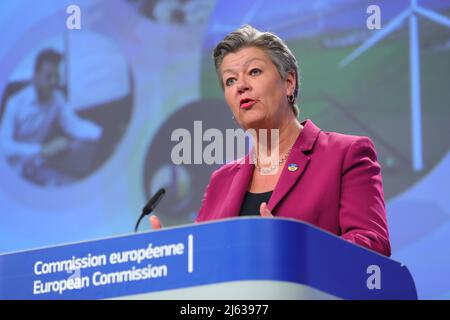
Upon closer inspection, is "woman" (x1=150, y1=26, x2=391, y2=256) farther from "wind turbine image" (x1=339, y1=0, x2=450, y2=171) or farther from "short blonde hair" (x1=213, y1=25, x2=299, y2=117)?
"wind turbine image" (x1=339, y1=0, x2=450, y2=171)

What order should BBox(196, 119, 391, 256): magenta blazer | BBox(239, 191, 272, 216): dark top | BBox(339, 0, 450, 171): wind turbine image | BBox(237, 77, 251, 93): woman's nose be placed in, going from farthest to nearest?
BBox(339, 0, 450, 171): wind turbine image, BBox(237, 77, 251, 93): woman's nose, BBox(239, 191, 272, 216): dark top, BBox(196, 119, 391, 256): magenta blazer

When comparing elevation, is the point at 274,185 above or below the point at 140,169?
below

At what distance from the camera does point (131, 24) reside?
14.9ft

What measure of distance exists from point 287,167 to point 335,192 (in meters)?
0.19

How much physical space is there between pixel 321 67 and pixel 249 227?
8.37 feet

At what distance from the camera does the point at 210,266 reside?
1805 mm

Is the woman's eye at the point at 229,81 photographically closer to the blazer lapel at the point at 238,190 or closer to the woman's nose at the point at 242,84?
the woman's nose at the point at 242,84

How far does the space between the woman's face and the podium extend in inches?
34.4

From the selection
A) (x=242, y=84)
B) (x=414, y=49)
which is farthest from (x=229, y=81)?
(x=414, y=49)

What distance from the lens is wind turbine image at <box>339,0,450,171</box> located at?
13.2ft

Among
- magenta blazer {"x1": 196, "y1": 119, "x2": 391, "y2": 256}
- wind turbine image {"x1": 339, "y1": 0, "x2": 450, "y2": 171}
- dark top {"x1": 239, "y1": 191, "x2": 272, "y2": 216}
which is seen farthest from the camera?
wind turbine image {"x1": 339, "y1": 0, "x2": 450, "y2": 171}

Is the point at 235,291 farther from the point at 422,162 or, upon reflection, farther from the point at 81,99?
the point at 81,99

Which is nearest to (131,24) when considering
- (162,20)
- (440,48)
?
(162,20)

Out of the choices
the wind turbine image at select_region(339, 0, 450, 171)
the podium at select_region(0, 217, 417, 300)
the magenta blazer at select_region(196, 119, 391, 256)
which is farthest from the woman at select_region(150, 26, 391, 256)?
the wind turbine image at select_region(339, 0, 450, 171)
